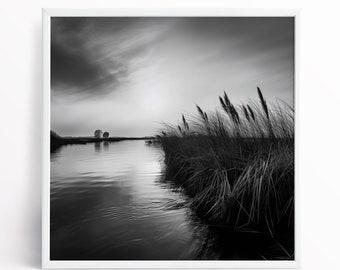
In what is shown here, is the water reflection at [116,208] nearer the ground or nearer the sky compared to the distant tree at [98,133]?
nearer the ground

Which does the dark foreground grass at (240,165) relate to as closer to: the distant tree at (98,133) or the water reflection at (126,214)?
the water reflection at (126,214)

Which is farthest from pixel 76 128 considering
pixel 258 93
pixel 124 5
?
pixel 258 93

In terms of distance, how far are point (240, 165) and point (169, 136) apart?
0.98 ft

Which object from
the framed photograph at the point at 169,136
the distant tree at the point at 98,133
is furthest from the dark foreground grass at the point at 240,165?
the distant tree at the point at 98,133

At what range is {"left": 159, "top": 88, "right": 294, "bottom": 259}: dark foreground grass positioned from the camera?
1.19 meters

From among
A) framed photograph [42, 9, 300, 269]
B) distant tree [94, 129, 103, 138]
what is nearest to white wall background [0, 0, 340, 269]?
framed photograph [42, 9, 300, 269]

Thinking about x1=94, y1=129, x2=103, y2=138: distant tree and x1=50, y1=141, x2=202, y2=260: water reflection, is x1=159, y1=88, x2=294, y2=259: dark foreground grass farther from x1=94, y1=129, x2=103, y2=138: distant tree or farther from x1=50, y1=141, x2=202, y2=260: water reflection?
x1=94, y1=129, x2=103, y2=138: distant tree

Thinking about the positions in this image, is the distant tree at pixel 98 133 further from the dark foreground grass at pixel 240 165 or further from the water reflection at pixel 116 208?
the dark foreground grass at pixel 240 165

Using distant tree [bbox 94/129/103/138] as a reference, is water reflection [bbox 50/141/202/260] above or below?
below

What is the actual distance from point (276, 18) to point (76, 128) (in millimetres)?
894
